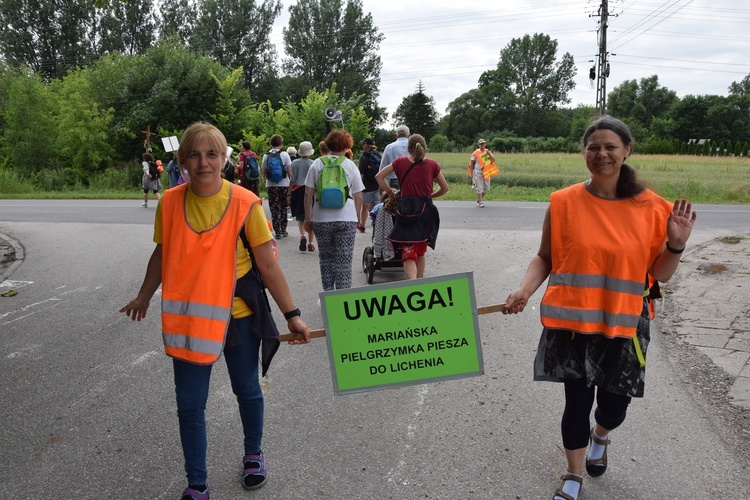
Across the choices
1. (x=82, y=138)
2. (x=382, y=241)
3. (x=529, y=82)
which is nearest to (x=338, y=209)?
(x=382, y=241)

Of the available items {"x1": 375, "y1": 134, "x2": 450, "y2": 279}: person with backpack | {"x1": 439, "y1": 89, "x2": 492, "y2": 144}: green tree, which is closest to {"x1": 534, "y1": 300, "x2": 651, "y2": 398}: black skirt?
{"x1": 375, "y1": 134, "x2": 450, "y2": 279}: person with backpack

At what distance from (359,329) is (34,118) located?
39369 millimetres

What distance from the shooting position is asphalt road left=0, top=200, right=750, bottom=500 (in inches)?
140

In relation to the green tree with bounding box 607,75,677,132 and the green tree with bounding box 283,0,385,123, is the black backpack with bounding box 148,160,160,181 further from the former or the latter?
the green tree with bounding box 607,75,677,132

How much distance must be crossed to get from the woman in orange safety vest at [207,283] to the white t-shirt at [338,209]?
3.11 m

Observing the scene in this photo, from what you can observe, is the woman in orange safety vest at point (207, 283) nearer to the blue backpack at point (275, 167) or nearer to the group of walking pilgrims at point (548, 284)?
the group of walking pilgrims at point (548, 284)

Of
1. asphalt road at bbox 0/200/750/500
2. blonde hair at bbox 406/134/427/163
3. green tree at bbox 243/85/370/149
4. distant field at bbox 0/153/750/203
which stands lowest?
distant field at bbox 0/153/750/203

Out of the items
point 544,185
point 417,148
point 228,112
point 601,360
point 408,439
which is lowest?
point 544,185

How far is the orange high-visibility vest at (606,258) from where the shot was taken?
3.07m

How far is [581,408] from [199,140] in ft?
7.44

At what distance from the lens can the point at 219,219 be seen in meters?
3.16

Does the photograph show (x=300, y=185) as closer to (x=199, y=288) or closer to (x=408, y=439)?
(x=408, y=439)

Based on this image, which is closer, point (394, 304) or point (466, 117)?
point (394, 304)

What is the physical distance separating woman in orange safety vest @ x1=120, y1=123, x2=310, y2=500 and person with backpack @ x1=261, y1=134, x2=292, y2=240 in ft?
28.9
